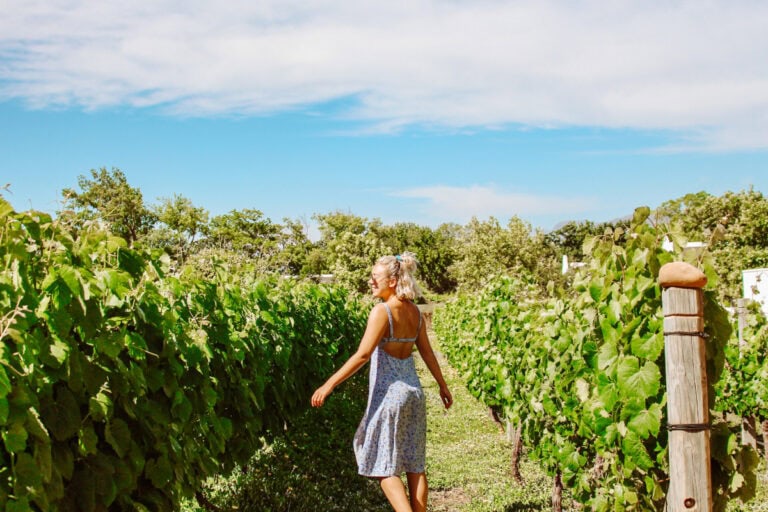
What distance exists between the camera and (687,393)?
2.81 m

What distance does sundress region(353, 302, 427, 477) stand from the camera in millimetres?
4590

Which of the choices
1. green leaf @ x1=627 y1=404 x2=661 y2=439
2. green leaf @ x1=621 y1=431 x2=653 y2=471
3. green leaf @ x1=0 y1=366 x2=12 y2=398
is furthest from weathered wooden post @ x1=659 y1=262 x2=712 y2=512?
green leaf @ x1=0 y1=366 x2=12 y2=398

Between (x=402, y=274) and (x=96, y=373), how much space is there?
2.55 meters

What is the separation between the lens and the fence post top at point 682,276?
2.78 m

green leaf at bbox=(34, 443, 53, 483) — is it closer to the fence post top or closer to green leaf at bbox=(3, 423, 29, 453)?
green leaf at bbox=(3, 423, 29, 453)

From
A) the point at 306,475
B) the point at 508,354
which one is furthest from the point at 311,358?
the point at 508,354

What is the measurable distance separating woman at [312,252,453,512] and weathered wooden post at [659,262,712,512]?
79.4 inches

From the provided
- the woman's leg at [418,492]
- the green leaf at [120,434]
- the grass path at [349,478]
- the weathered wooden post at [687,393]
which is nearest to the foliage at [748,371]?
the grass path at [349,478]

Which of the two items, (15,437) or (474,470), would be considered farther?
(474,470)

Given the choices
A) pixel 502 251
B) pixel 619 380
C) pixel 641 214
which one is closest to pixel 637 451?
pixel 619 380

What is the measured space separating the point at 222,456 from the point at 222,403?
0.50 metres

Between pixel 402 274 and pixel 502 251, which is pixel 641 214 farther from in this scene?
pixel 502 251

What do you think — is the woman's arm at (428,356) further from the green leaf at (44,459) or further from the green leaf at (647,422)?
the green leaf at (44,459)

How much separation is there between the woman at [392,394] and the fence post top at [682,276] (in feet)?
6.87
